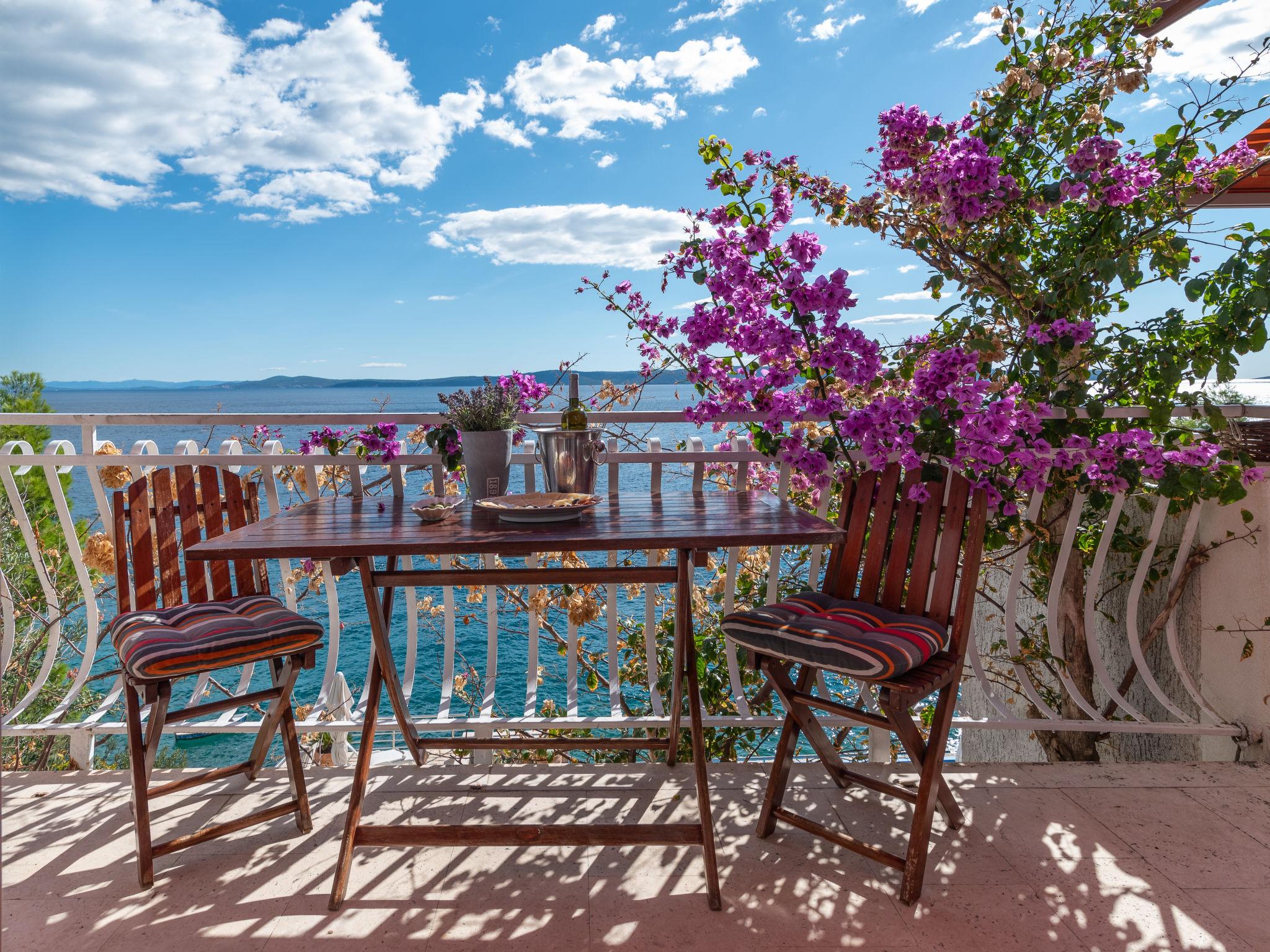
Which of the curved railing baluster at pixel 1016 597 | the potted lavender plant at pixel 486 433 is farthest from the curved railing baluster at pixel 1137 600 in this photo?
the potted lavender plant at pixel 486 433

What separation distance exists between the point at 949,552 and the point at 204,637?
2.03 metres

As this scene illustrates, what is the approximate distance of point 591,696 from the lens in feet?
30.9

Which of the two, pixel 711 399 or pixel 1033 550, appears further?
pixel 1033 550

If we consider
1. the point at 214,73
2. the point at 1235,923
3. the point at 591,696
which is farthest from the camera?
the point at 214,73

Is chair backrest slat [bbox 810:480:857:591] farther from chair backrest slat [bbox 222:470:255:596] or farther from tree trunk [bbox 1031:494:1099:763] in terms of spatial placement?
chair backrest slat [bbox 222:470:255:596]

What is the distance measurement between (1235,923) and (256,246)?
187 ft

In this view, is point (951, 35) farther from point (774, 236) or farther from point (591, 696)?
point (591, 696)

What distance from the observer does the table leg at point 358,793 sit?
6.61 ft

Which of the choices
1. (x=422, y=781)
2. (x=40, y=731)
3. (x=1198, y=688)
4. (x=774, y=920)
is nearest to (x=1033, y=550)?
(x=1198, y=688)

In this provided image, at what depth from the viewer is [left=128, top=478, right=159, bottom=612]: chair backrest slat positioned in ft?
7.85

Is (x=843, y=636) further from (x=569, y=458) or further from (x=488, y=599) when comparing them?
(x=488, y=599)

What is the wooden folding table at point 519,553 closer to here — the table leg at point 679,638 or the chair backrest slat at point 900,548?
the table leg at point 679,638

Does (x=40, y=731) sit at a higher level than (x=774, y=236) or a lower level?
lower

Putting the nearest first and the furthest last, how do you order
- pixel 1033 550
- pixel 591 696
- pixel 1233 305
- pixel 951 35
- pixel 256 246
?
pixel 1233 305 → pixel 1033 550 → pixel 951 35 → pixel 591 696 → pixel 256 246
